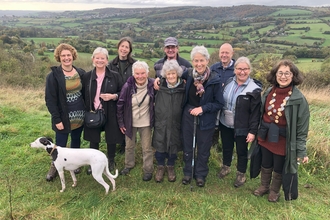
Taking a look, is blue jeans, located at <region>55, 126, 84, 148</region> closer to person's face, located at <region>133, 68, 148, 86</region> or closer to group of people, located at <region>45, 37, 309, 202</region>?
group of people, located at <region>45, 37, 309, 202</region>

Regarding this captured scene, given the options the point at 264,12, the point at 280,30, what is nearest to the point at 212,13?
the point at 264,12

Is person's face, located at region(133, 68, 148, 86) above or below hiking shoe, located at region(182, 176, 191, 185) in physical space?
above

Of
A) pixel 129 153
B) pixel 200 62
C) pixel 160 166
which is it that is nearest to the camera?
pixel 200 62

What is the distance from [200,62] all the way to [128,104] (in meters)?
1.36

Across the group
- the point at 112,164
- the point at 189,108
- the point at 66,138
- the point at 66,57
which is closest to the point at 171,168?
the point at 112,164

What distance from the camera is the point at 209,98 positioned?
12.7 feet

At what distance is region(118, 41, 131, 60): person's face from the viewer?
4.62 m

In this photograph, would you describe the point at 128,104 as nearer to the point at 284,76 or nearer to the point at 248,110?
the point at 248,110

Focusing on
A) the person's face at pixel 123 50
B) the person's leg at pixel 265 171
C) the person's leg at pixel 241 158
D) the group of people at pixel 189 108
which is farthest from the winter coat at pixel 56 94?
the person's leg at pixel 265 171

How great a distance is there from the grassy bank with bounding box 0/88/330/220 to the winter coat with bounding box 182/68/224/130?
1.23 meters

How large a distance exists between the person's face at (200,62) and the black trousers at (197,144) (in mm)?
634

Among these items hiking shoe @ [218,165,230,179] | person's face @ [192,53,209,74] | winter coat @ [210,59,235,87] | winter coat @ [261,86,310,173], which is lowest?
hiking shoe @ [218,165,230,179]

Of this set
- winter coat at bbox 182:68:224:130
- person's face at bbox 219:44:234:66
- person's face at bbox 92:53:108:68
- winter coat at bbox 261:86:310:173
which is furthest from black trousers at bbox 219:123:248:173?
person's face at bbox 92:53:108:68

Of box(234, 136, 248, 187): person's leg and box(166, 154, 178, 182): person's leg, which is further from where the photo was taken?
box(166, 154, 178, 182): person's leg
